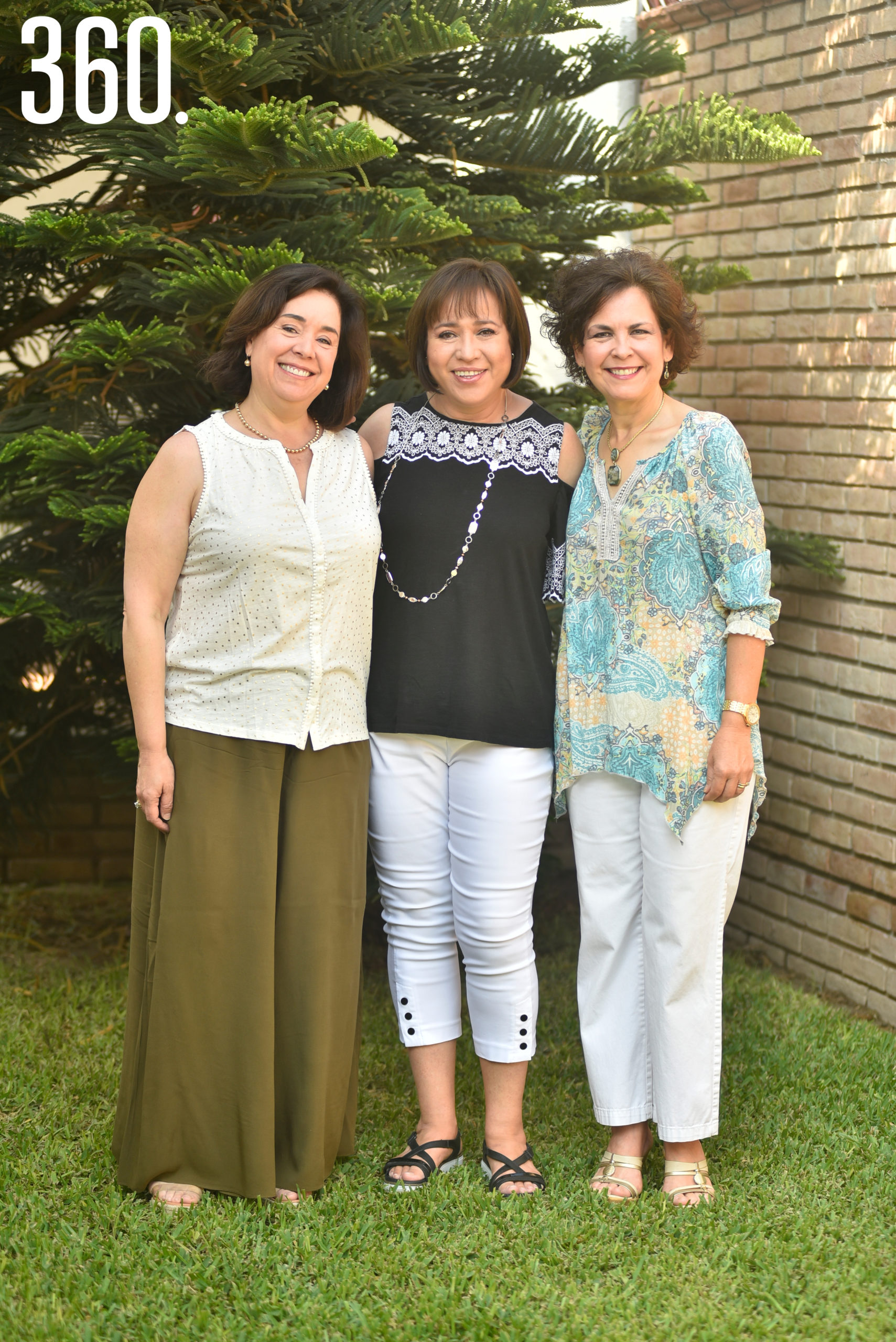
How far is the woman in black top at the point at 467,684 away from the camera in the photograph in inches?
103

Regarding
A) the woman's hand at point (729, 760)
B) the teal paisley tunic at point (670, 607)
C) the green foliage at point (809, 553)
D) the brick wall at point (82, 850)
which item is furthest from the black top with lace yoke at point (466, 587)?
the brick wall at point (82, 850)

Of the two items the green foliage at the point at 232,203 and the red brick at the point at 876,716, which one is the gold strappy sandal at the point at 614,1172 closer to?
the red brick at the point at 876,716

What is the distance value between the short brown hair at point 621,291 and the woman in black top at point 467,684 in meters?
0.10

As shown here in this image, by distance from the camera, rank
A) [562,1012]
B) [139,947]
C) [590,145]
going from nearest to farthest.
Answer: [139,947]
[590,145]
[562,1012]

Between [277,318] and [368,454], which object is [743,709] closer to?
[368,454]

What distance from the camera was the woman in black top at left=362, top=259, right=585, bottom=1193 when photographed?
2.63 m

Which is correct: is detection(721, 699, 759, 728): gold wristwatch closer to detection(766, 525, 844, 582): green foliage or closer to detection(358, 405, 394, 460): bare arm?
detection(358, 405, 394, 460): bare arm

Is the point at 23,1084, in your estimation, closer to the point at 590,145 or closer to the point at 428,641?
the point at 428,641

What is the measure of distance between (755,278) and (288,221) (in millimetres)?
1731

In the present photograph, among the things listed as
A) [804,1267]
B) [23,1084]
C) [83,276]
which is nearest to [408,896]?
[804,1267]

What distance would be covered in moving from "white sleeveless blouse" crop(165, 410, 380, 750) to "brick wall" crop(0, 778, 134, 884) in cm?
254

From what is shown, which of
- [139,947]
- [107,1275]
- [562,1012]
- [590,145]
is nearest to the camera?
[107,1275]

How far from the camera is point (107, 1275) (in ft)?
7.66

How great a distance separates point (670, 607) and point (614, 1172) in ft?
4.13
